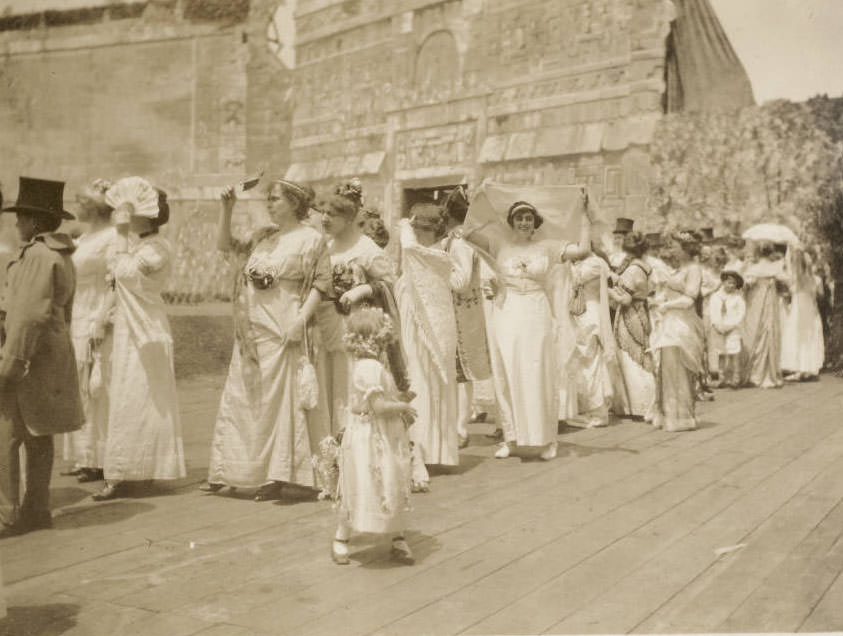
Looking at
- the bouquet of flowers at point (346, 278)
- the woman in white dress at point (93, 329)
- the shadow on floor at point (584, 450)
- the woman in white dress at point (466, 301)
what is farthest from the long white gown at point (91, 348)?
the shadow on floor at point (584, 450)

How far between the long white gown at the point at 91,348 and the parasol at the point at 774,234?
696cm

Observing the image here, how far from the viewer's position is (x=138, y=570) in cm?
309

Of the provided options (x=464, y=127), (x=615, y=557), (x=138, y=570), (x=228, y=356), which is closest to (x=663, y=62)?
(x=464, y=127)

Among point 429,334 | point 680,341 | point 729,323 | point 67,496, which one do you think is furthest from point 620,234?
point 67,496

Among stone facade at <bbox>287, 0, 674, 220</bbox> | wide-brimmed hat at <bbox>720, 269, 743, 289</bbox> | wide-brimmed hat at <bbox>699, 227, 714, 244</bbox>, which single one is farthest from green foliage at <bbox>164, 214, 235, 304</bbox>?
wide-brimmed hat at <bbox>720, 269, 743, 289</bbox>

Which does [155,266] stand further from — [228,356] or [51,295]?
[228,356]

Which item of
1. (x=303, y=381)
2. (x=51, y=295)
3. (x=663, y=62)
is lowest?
(x=303, y=381)

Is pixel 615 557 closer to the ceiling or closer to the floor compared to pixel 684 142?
closer to the floor

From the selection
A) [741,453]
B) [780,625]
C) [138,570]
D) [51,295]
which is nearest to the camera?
[780,625]

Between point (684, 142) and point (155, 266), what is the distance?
355 inches

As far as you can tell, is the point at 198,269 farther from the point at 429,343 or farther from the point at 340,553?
the point at 340,553

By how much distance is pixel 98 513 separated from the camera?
3957 millimetres

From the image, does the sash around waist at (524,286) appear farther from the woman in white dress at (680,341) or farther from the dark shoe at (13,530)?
the dark shoe at (13,530)

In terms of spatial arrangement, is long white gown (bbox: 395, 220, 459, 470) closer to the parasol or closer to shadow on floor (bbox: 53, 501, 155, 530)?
shadow on floor (bbox: 53, 501, 155, 530)
